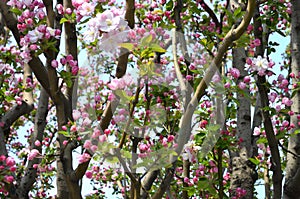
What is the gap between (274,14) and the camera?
438 cm

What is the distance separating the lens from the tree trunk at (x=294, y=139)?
3.89 metres

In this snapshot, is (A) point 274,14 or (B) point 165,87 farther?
(A) point 274,14

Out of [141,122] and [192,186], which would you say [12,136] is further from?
[141,122]

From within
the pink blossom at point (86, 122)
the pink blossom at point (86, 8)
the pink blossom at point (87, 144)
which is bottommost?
the pink blossom at point (87, 144)

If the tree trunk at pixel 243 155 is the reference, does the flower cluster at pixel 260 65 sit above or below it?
above

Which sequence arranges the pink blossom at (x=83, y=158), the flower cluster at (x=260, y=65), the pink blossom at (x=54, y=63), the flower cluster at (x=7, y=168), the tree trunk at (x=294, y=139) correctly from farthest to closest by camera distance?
the tree trunk at (x=294, y=139)
the flower cluster at (x=260, y=65)
the flower cluster at (x=7, y=168)
the pink blossom at (x=54, y=63)
the pink blossom at (x=83, y=158)

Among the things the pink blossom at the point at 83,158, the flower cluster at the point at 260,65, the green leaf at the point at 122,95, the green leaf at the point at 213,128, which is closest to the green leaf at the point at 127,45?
the green leaf at the point at 122,95

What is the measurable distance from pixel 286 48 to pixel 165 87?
4.27 meters

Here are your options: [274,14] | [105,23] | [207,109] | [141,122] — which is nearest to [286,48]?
[274,14]

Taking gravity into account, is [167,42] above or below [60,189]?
above

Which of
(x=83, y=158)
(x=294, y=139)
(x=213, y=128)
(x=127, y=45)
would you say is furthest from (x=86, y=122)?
(x=294, y=139)

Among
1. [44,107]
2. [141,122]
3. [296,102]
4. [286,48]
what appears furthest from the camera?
[286,48]

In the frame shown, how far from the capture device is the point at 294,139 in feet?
13.2

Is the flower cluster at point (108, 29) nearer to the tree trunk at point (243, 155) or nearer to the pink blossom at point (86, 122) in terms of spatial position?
the pink blossom at point (86, 122)
